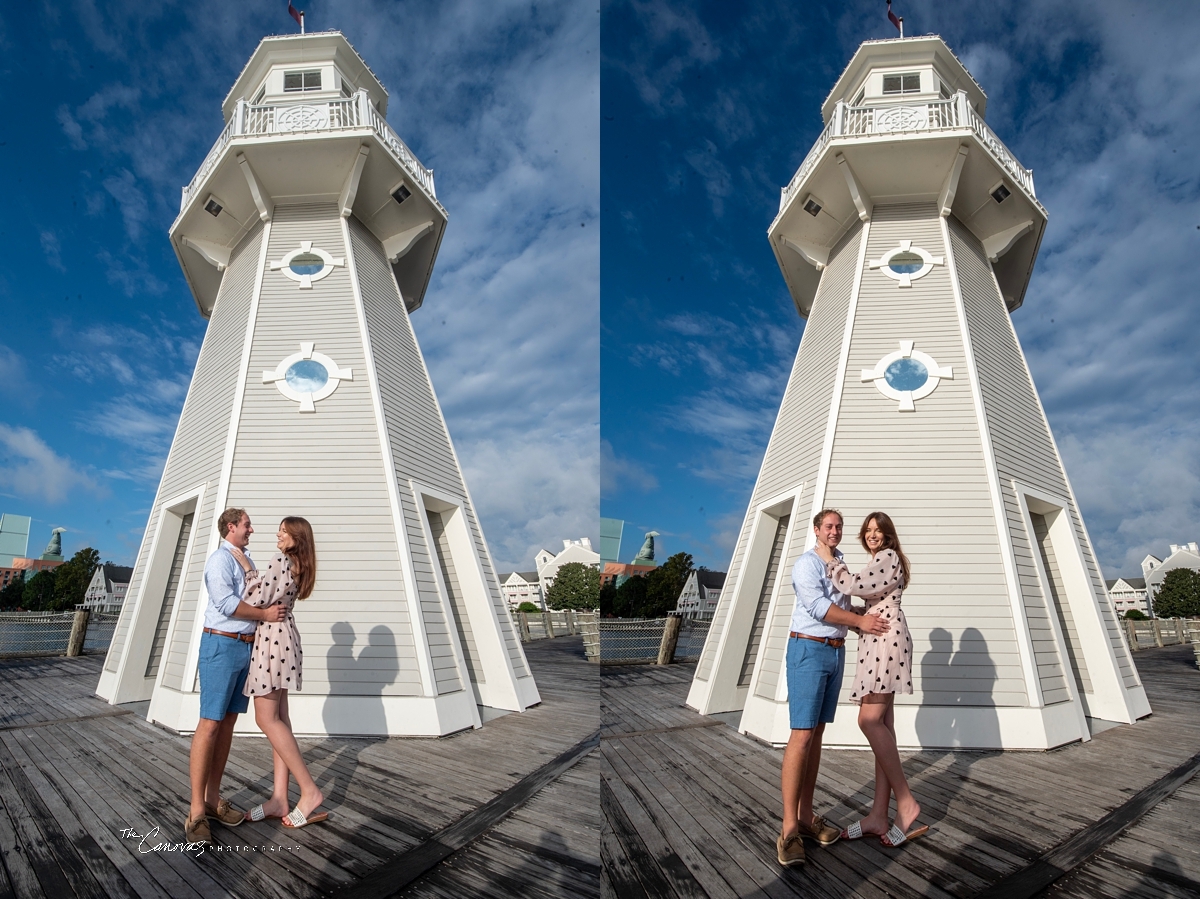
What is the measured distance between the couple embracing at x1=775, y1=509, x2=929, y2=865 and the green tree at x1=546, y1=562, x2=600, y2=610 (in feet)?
204

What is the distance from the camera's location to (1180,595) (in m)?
54.1

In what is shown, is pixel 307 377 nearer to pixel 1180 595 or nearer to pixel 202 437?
pixel 202 437

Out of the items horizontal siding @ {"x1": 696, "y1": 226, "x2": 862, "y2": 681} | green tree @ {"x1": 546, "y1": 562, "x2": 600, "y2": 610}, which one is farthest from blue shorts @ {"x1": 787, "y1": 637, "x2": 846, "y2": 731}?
green tree @ {"x1": 546, "y1": 562, "x2": 600, "y2": 610}

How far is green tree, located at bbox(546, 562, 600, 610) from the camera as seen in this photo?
65.4 metres

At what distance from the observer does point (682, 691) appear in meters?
10.2

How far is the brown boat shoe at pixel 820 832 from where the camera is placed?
3533mm

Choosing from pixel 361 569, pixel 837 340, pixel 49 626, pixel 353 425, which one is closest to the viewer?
pixel 361 569

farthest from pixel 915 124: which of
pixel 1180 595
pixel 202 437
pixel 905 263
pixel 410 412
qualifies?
pixel 1180 595

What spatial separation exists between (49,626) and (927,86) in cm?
2337

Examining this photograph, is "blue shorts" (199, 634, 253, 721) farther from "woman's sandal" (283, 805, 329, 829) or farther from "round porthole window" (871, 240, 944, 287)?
"round porthole window" (871, 240, 944, 287)

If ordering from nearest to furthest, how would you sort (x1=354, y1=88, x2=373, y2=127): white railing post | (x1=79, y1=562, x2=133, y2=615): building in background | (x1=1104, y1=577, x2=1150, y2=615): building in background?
1. (x1=354, y1=88, x2=373, y2=127): white railing post
2. (x1=79, y1=562, x2=133, y2=615): building in background
3. (x1=1104, y1=577, x2=1150, y2=615): building in background

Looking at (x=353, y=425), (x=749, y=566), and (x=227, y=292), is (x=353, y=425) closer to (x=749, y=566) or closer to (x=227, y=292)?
(x=227, y=292)

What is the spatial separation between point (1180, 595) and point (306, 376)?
71.3 meters

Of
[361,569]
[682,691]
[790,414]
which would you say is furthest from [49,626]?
[790,414]
